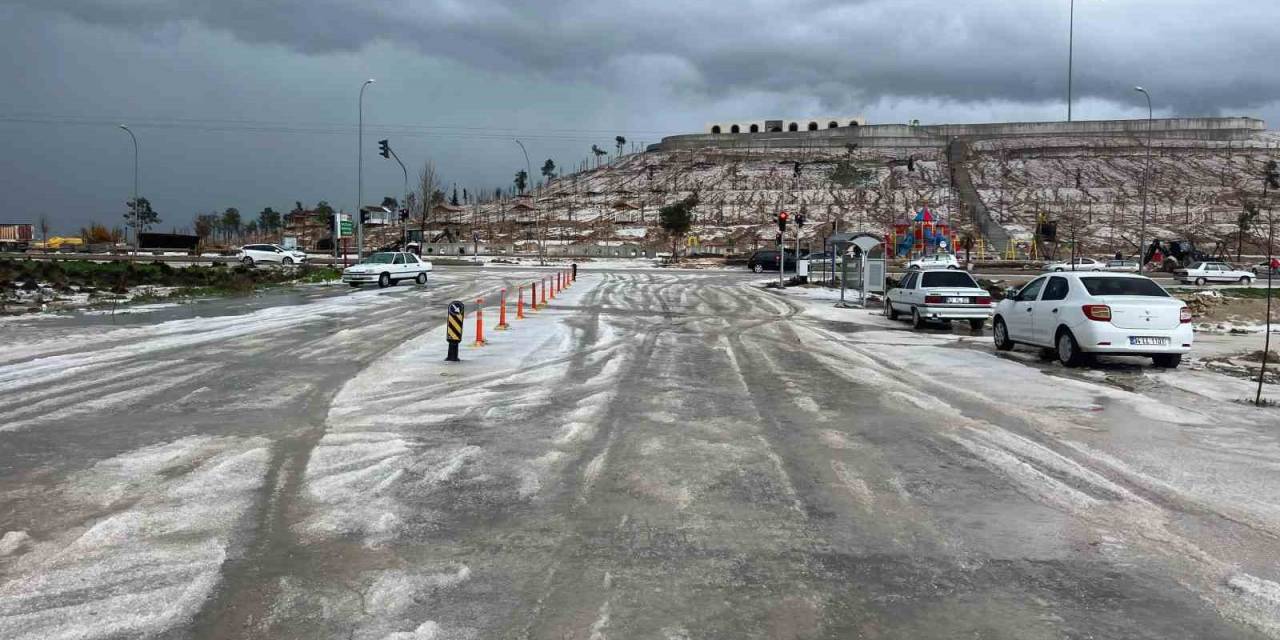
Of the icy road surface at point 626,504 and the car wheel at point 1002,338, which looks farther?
the car wheel at point 1002,338

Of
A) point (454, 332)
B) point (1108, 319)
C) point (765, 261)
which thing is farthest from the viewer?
point (765, 261)

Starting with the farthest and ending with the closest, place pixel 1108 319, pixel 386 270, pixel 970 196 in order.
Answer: pixel 970 196 < pixel 386 270 < pixel 1108 319

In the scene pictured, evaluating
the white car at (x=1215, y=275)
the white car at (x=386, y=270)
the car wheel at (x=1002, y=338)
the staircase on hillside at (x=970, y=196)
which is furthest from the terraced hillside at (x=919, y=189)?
the car wheel at (x=1002, y=338)

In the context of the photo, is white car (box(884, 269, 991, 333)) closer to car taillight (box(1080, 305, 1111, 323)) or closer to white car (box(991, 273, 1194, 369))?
white car (box(991, 273, 1194, 369))

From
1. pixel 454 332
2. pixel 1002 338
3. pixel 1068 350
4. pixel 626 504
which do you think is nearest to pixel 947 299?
pixel 1002 338

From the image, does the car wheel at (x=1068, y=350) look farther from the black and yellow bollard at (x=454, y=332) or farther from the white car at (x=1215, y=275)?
the white car at (x=1215, y=275)

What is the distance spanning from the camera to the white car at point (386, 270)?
36438 mm

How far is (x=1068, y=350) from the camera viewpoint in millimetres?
13836

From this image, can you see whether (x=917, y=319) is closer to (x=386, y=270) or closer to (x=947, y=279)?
(x=947, y=279)

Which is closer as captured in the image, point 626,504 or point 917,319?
point 626,504

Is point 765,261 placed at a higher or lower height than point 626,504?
higher

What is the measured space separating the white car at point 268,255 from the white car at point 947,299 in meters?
46.0

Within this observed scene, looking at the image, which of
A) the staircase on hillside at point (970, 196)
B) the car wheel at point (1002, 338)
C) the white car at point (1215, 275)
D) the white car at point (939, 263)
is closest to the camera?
the car wheel at point (1002, 338)

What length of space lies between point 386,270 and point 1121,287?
29.3 metres
